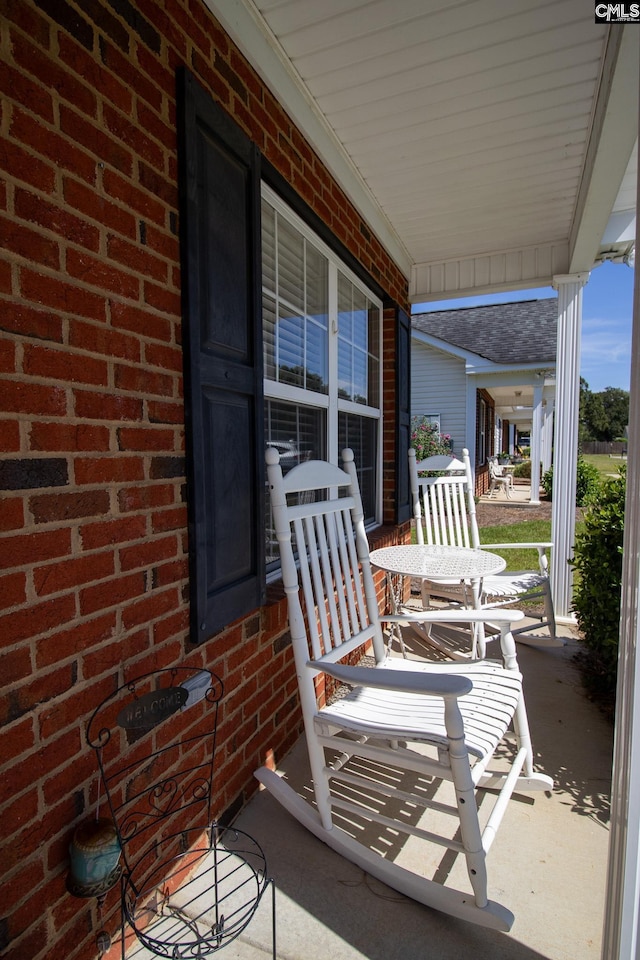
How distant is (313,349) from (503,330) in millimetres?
10915

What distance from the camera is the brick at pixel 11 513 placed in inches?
35.9

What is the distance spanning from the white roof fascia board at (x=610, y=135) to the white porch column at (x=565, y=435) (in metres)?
0.55

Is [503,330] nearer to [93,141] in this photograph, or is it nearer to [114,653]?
[93,141]

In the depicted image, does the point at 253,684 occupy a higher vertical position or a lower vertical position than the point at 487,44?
lower

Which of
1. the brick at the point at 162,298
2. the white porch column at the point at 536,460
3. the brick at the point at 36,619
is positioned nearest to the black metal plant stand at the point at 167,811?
the brick at the point at 36,619

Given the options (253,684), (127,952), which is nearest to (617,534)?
(253,684)

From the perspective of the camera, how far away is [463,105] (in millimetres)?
2182

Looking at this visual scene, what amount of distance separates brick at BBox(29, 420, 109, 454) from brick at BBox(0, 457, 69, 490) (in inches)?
1.1

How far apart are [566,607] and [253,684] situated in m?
2.81

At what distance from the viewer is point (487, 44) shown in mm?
1838

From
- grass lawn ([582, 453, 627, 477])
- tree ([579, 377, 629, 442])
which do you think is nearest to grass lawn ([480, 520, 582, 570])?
grass lawn ([582, 453, 627, 477])

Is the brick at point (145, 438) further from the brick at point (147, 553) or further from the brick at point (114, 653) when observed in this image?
the brick at point (114, 653)

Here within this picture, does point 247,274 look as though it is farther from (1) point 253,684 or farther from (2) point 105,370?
(1) point 253,684

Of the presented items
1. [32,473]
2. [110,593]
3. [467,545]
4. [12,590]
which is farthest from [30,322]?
[467,545]
